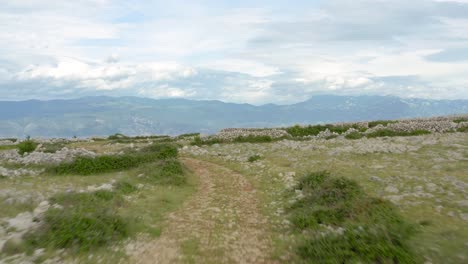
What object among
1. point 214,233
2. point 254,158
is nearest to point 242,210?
point 214,233

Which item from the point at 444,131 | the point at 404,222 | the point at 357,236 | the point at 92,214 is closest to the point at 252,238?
the point at 357,236

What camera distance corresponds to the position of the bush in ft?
30.5

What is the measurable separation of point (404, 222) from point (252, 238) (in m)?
4.57

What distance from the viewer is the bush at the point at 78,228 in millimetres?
9289

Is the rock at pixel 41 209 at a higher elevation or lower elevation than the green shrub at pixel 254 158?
lower

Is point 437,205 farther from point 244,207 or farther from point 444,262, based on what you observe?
point 244,207

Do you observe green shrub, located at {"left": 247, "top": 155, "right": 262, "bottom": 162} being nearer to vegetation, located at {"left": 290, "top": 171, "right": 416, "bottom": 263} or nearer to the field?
the field

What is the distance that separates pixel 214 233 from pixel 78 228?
414cm

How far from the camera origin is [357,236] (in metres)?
9.23

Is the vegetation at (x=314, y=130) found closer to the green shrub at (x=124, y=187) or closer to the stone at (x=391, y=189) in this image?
the stone at (x=391, y=189)

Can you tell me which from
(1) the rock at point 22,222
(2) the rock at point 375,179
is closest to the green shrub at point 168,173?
(1) the rock at point 22,222

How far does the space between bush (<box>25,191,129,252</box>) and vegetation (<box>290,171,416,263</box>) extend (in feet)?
18.5

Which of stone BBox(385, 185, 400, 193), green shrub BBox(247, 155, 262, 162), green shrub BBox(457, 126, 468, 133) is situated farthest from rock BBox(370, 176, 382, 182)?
green shrub BBox(457, 126, 468, 133)

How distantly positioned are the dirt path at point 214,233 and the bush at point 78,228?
1183 millimetres
